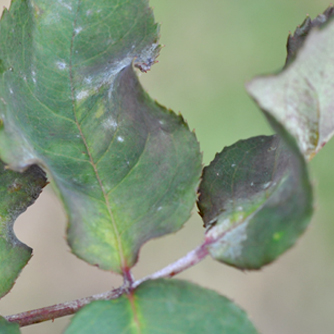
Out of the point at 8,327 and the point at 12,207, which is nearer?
the point at 8,327

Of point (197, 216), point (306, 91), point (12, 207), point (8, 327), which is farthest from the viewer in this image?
point (197, 216)

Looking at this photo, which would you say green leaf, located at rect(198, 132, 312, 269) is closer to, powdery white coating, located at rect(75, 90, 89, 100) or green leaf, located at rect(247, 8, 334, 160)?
green leaf, located at rect(247, 8, 334, 160)

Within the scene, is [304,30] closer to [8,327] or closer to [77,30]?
[77,30]

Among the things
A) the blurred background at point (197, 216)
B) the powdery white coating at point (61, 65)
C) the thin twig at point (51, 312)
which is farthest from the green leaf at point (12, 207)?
the blurred background at point (197, 216)

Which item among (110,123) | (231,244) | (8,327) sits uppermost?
(110,123)

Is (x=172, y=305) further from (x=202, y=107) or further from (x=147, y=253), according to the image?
(x=202, y=107)

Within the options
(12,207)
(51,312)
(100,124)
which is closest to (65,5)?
(100,124)

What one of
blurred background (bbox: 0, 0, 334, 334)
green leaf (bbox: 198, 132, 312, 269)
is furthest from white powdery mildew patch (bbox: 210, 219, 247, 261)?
blurred background (bbox: 0, 0, 334, 334)

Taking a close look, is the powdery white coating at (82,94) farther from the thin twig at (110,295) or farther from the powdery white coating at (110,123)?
the thin twig at (110,295)

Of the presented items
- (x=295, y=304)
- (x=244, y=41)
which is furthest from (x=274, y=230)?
(x=244, y=41)
